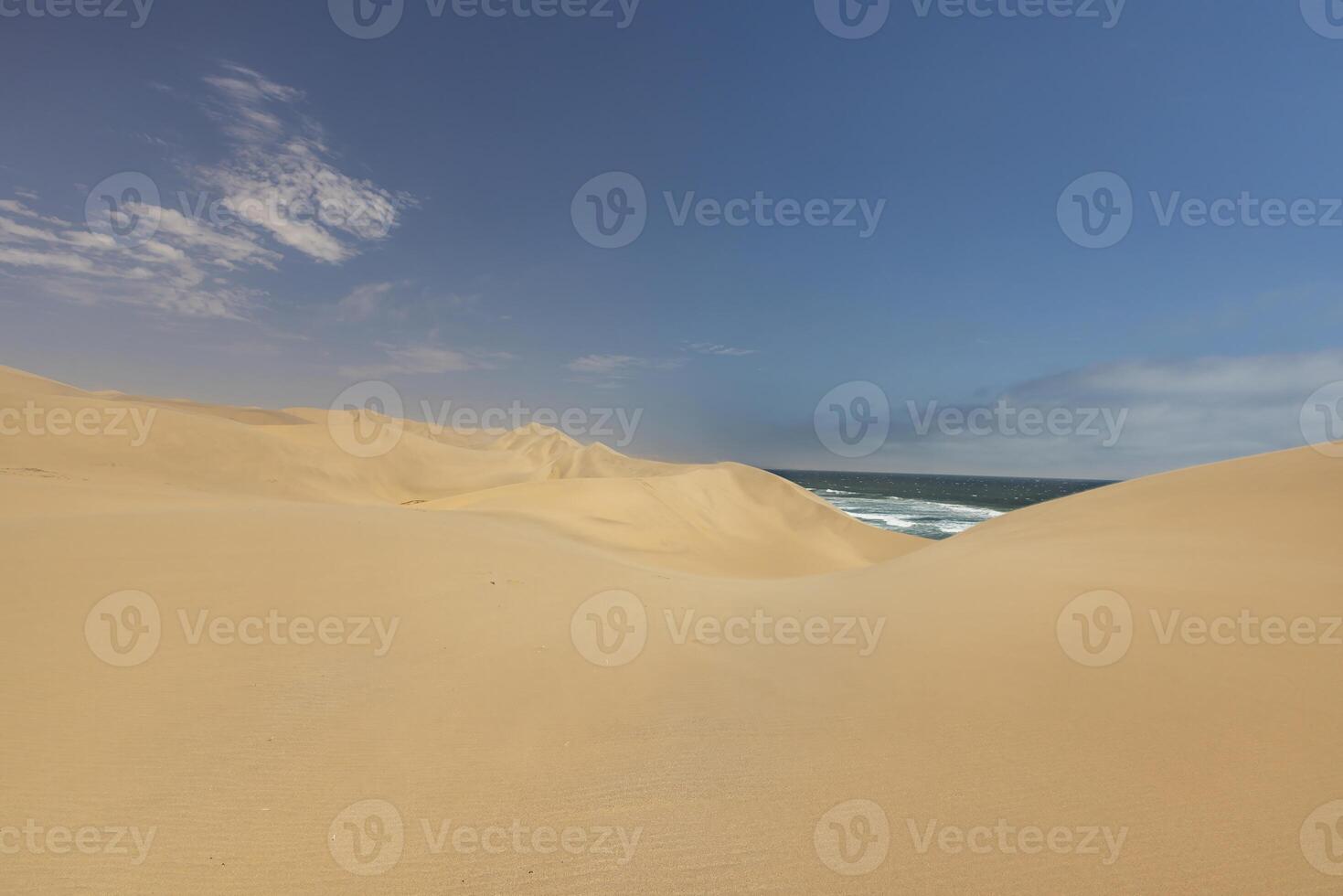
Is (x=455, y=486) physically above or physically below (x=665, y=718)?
above

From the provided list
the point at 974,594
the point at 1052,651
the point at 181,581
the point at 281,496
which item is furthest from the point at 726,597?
the point at 281,496

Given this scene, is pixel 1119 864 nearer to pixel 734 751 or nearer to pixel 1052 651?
pixel 734 751

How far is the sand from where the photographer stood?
236 centimetres

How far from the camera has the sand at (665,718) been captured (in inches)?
93.0

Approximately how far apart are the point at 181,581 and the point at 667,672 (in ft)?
15.9

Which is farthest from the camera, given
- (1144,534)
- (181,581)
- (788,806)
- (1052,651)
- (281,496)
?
(281,496)

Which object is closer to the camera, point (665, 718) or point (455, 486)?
point (665, 718)

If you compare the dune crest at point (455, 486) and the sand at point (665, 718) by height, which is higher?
the dune crest at point (455, 486)

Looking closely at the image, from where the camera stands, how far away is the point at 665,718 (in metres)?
3.64

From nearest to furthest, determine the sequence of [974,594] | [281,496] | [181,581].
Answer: [181,581] → [974,594] → [281,496]

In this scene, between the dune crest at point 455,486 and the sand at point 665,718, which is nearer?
the sand at point 665,718

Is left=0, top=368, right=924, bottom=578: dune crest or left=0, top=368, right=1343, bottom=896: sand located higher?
left=0, top=368, right=924, bottom=578: dune crest

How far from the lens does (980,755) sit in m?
3.05

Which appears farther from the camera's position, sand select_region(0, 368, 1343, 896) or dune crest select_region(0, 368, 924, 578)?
dune crest select_region(0, 368, 924, 578)
